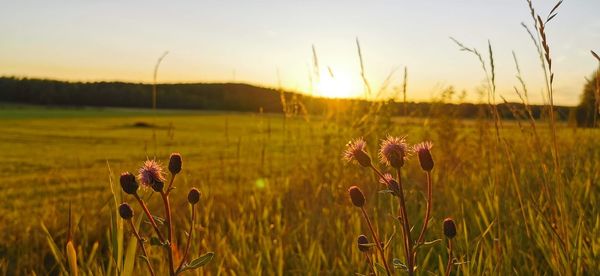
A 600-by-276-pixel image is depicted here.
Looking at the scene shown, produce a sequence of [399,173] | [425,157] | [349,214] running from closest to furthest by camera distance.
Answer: [399,173], [425,157], [349,214]

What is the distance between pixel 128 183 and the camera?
1138 millimetres

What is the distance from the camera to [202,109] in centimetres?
7956

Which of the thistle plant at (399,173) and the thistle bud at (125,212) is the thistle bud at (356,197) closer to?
the thistle plant at (399,173)

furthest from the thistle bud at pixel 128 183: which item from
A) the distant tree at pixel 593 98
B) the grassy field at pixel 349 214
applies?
the distant tree at pixel 593 98

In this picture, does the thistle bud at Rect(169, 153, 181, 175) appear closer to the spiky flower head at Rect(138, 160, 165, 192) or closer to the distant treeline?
the spiky flower head at Rect(138, 160, 165, 192)

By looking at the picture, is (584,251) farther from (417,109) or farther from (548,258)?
(417,109)

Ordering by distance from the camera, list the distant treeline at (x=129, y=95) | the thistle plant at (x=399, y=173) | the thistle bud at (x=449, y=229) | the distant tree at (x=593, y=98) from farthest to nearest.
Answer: the distant treeline at (x=129, y=95) < the distant tree at (x=593, y=98) < the thistle bud at (x=449, y=229) < the thistle plant at (x=399, y=173)

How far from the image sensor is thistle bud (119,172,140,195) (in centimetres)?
113

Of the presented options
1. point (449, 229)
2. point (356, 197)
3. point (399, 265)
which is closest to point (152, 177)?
point (356, 197)

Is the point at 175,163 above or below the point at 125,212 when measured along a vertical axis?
above

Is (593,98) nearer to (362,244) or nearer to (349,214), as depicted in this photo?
(349,214)

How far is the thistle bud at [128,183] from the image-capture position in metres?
1.13

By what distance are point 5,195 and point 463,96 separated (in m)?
6.13

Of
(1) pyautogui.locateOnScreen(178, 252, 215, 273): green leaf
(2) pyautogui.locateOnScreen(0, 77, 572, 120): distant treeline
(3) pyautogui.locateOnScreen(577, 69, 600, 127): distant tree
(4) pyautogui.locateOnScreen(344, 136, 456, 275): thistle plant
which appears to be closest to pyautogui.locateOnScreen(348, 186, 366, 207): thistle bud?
(4) pyautogui.locateOnScreen(344, 136, 456, 275): thistle plant
